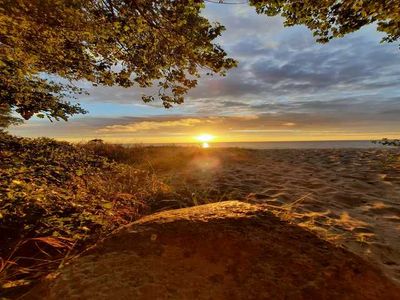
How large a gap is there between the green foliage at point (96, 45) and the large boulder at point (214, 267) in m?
3.61

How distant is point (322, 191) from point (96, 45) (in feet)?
21.8

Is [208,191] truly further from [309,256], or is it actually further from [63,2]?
[63,2]

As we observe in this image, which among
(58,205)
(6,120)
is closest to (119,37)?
(58,205)

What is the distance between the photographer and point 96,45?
700cm

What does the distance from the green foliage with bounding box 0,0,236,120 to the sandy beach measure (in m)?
2.97

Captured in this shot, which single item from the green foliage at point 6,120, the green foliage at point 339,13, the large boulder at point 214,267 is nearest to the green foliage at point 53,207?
the large boulder at point 214,267

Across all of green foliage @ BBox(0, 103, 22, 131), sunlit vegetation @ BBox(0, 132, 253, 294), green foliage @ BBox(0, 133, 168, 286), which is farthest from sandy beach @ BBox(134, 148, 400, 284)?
green foliage @ BBox(0, 103, 22, 131)

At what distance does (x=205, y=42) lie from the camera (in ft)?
20.0

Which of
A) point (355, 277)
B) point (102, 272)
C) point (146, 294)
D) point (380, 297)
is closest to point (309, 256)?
point (355, 277)

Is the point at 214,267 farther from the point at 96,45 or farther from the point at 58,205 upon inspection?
the point at 96,45

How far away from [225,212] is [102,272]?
6.55ft

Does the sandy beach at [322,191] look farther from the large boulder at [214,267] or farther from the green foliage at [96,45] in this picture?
the green foliage at [96,45]

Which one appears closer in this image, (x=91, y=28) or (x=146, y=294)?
(x=146, y=294)

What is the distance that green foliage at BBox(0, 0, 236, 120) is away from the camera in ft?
18.4
